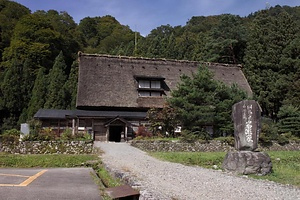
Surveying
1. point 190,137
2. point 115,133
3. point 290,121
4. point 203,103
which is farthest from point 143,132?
point 290,121

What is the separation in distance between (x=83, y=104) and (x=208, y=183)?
17.1m

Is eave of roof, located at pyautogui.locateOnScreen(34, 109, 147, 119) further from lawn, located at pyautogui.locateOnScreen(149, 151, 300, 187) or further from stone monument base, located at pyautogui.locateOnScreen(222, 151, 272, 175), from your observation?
stone monument base, located at pyautogui.locateOnScreen(222, 151, 272, 175)

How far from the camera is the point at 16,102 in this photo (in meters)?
32.7

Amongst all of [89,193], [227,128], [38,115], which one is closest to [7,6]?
[38,115]

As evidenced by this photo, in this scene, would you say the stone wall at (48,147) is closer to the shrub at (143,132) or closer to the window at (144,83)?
the shrub at (143,132)

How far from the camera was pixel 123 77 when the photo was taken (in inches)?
1069

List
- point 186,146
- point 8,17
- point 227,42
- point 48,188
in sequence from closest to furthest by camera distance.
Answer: point 48,188
point 186,146
point 227,42
point 8,17

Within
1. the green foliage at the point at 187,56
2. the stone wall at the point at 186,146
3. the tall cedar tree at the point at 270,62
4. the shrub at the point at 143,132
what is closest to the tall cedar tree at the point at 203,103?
the green foliage at the point at 187,56

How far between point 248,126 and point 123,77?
690 inches

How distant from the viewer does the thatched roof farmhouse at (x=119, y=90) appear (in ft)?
75.8

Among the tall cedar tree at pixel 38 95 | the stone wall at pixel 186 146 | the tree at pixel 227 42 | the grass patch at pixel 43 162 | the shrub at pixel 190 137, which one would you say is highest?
the tree at pixel 227 42

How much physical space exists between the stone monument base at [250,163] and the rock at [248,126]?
0.39 metres

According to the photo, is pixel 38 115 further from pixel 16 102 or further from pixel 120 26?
pixel 120 26

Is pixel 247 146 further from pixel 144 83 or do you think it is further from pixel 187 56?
pixel 187 56
